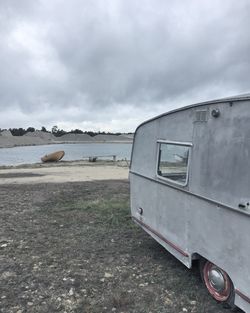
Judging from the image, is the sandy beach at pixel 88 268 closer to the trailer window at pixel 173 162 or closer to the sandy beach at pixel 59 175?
the trailer window at pixel 173 162

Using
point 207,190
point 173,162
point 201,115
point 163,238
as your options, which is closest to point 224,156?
point 207,190

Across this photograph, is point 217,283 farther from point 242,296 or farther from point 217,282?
point 242,296

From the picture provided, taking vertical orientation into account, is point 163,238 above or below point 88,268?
above

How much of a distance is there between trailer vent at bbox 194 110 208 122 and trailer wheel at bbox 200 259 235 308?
1735 mm

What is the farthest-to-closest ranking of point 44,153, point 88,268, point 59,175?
point 44,153 → point 59,175 → point 88,268

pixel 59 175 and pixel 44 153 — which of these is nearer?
pixel 59 175

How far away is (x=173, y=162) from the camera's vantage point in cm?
534

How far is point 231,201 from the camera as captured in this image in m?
3.83

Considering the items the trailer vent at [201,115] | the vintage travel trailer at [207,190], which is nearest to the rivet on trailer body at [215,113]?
the vintage travel trailer at [207,190]

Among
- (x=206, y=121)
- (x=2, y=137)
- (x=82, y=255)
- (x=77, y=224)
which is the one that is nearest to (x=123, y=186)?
(x=77, y=224)

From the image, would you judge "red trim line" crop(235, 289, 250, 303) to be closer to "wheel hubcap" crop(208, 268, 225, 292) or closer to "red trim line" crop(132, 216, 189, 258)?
"wheel hubcap" crop(208, 268, 225, 292)

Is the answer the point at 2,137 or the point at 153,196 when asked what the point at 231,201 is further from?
the point at 2,137

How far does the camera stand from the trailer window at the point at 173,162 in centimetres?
487

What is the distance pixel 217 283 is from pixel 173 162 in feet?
5.76
